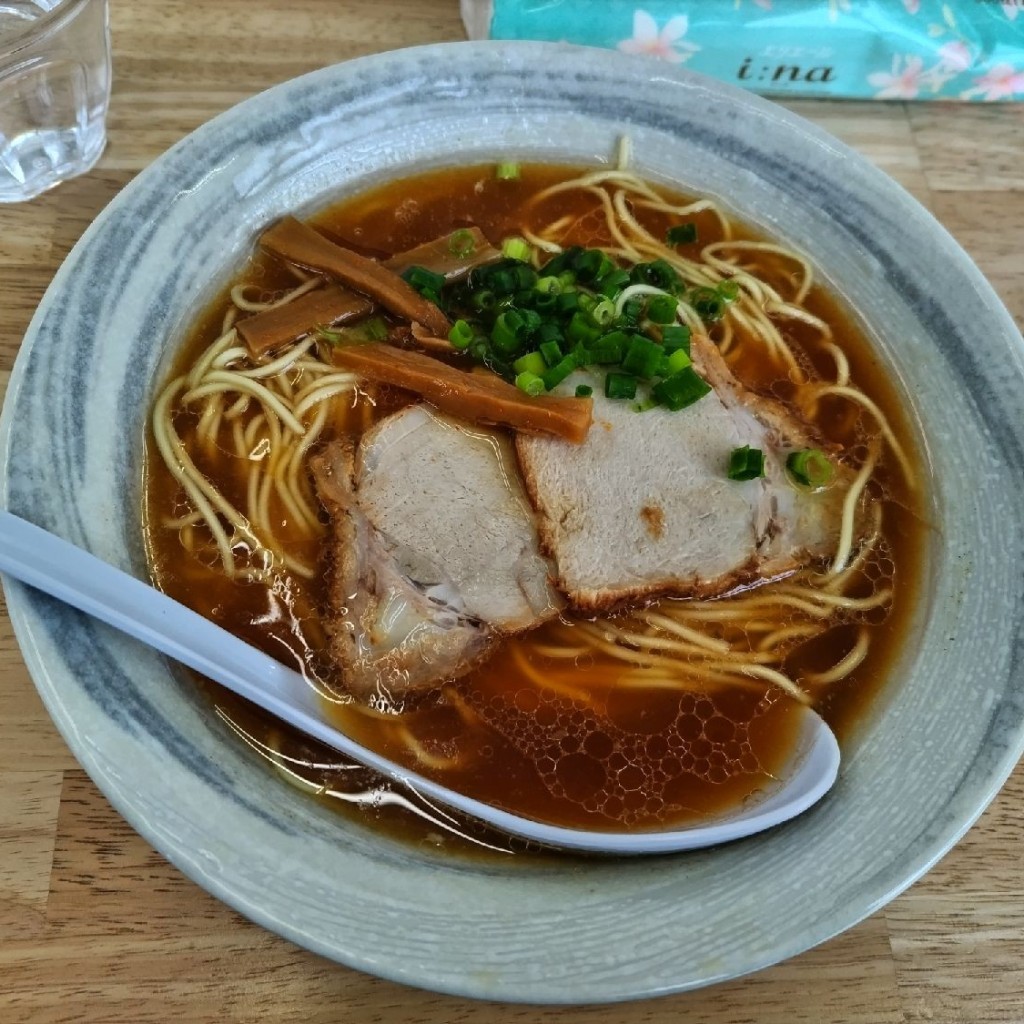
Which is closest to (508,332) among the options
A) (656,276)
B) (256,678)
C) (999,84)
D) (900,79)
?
(656,276)

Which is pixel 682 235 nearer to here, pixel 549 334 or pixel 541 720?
pixel 549 334

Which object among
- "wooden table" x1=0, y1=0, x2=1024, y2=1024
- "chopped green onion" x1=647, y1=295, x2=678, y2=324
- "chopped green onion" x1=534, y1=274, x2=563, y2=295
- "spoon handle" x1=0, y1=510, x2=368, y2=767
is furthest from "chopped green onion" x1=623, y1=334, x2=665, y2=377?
"wooden table" x1=0, y1=0, x2=1024, y2=1024

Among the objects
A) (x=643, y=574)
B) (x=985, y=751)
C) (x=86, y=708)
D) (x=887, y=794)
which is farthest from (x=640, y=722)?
(x=86, y=708)

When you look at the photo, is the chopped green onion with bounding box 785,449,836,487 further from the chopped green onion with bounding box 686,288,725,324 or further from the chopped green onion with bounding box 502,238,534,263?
the chopped green onion with bounding box 502,238,534,263

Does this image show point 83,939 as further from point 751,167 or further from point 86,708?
point 751,167

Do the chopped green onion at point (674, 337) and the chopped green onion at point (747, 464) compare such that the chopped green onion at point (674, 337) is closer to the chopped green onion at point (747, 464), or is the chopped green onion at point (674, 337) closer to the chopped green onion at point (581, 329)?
the chopped green onion at point (581, 329)

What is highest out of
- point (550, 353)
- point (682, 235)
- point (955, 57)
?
point (955, 57)
